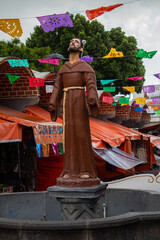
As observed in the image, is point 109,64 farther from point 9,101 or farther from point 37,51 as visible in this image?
point 9,101

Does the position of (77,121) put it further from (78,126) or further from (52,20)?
(52,20)

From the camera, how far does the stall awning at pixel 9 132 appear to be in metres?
7.77

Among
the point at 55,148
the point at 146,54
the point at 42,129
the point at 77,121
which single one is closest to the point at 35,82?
the point at 55,148

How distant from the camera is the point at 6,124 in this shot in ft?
26.0

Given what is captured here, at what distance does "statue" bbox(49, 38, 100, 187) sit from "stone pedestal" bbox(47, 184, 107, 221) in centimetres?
14

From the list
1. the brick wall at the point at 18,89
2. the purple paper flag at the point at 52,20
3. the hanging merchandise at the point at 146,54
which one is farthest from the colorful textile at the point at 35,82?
the hanging merchandise at the point at 146,54

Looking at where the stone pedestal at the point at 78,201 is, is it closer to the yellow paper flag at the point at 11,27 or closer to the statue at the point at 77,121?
the statue at the point at 77,121

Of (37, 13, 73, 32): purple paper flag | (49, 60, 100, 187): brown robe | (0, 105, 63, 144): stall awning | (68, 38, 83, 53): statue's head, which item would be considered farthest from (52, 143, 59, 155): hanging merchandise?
(68, 38, 83, 53): statue's head

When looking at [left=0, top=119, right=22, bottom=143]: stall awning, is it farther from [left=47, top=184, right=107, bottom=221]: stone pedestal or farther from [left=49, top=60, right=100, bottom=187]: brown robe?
[left=47, top=184, right=107, bottom=221]: stone pedestal

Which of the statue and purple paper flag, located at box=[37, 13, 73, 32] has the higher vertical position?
purple paper flag, located at box=[37, 13, 73, 32]

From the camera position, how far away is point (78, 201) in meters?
5.16

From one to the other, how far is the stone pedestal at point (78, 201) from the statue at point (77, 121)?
0.45ft

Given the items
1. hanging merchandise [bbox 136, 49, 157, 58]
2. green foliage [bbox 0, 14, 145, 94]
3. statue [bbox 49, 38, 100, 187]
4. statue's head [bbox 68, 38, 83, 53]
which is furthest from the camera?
green foliage [bbox 0, 14, 145, 94]

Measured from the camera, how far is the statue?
17.7 ft
